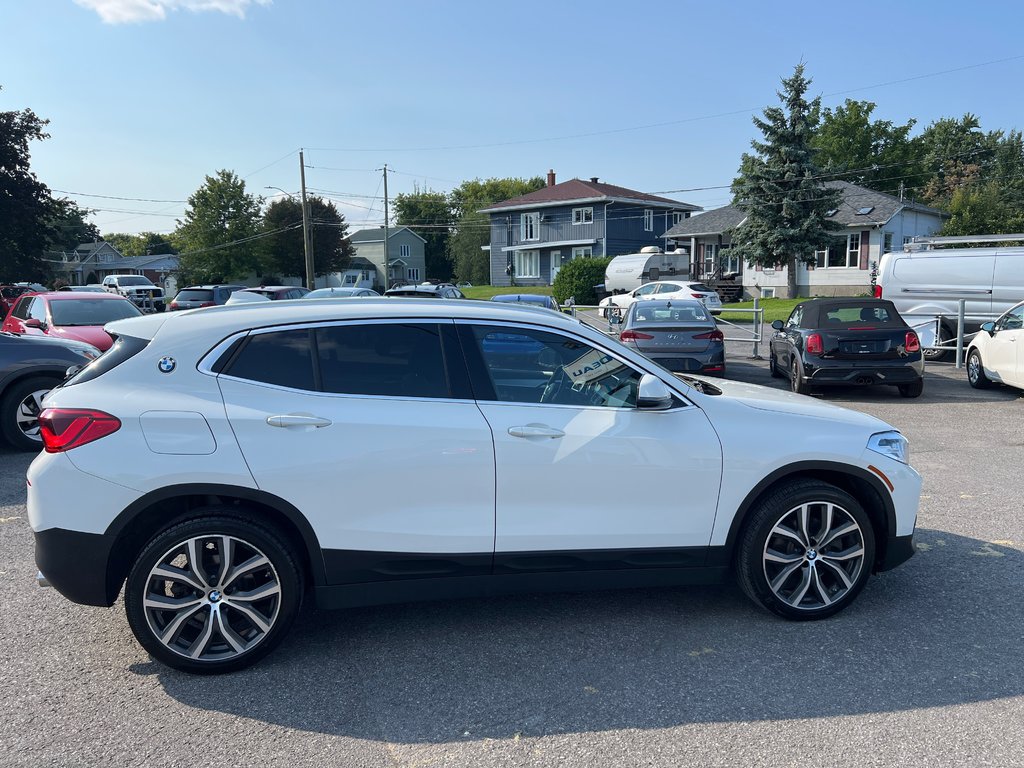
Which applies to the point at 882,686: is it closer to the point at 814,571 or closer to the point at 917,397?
the point at 814,571

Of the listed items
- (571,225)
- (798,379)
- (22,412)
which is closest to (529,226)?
(571,225)

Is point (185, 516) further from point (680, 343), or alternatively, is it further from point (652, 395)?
point (680, 343)

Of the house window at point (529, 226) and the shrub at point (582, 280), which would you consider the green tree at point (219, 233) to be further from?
the shrub at point (582, 280)

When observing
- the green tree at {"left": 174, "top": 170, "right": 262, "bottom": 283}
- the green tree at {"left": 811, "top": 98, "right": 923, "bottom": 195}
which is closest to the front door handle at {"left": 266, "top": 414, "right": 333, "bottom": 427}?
the green tree at {"left": 174, "top": 170, "right": 262, "bottom": 283}

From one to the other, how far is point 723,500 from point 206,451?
2.57 m

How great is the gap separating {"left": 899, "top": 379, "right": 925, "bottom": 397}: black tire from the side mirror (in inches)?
373

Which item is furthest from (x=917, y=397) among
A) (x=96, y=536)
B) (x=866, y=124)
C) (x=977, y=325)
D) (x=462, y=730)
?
(x=866, y=124)

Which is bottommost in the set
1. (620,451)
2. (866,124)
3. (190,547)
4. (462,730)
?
(462,730)

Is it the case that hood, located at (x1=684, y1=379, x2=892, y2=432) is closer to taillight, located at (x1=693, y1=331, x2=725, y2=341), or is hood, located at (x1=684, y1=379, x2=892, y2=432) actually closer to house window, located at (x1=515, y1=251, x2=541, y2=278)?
taillight, located at (x1=693, y1=331, x2=725, y2=341)

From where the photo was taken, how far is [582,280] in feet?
135

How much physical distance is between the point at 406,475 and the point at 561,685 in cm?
121

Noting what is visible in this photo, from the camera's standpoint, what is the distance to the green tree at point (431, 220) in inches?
3836

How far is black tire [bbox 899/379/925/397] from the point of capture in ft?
39.6

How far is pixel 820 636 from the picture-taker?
13.6ft
